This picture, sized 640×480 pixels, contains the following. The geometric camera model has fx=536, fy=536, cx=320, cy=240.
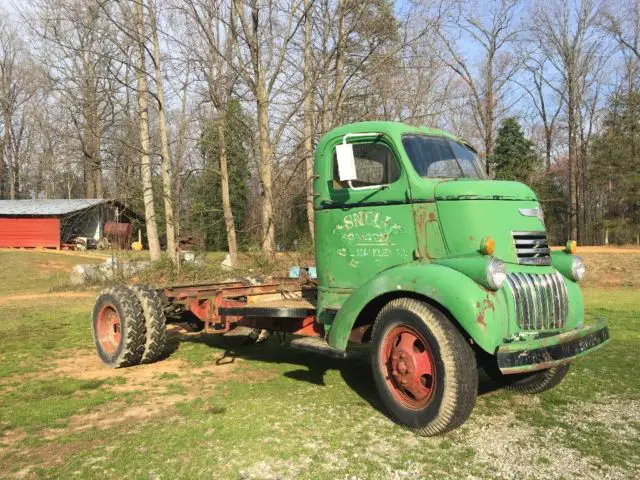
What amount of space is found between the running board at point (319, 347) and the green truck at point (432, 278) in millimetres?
19

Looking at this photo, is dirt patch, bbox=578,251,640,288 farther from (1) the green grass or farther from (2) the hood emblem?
(1) the green grass

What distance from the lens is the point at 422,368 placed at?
4285 millimetres

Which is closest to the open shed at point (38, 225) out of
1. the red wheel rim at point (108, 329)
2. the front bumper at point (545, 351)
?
the red wheel rim at point (108, 329)

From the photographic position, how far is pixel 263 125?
15.8 m

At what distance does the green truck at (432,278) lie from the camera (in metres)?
4.05

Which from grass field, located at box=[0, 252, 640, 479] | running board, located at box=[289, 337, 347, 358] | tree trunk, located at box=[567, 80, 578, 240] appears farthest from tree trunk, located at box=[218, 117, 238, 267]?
tree trunk, located at box=[567, 80, 578, 240]

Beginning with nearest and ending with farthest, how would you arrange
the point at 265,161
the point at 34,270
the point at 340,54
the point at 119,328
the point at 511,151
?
1. the point at 119,328
2. the point at 265,161
3. the point at 340,54
4. the point at 34,270
5. the point at 511,151

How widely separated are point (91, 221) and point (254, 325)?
39875 millimetres

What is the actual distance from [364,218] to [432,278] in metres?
1.18

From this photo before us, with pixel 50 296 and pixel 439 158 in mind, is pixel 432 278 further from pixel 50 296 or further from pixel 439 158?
pixel 50 296

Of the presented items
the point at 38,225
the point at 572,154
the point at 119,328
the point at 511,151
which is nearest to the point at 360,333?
the point at 119,328

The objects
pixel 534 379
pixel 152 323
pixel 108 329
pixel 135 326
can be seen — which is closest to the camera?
pixel 534 379

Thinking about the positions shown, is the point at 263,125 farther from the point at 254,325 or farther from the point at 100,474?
the point at 100,474

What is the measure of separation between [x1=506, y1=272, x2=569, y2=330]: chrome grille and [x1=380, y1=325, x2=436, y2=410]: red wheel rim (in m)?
0.80
